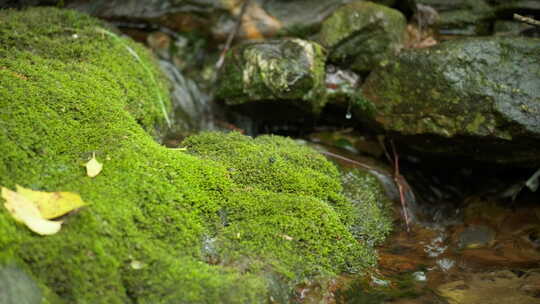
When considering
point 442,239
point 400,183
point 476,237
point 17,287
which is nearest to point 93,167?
point 17,287

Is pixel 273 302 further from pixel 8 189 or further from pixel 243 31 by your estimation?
pixel 243 31

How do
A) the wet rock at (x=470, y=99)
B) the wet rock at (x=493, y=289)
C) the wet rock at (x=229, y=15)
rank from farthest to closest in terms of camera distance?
the wet rock at (x=229, y=15)
the wet rock at (x=470, y=99)
the wet rock at (x=493, y=289)

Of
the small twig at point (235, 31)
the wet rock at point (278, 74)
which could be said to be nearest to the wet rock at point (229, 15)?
the small twig at point (235, 31)

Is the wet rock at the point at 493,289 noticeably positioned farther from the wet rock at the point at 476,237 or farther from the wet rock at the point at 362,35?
the wet rock at the point at 362,35

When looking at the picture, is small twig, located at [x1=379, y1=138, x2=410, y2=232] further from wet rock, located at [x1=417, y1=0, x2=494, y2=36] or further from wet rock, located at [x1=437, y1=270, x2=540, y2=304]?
wet rock, located at [x1=417, y1=0, x2=494, y2=36]

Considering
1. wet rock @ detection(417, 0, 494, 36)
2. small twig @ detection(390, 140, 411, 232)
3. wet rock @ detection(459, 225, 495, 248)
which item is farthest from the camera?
wet rock @ detection(417, 0, 494, 36)

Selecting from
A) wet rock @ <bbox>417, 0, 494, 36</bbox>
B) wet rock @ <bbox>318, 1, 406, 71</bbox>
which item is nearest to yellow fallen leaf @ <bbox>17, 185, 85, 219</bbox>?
wet rock @ <bbox>318, 1, 406, 71</bbox>
